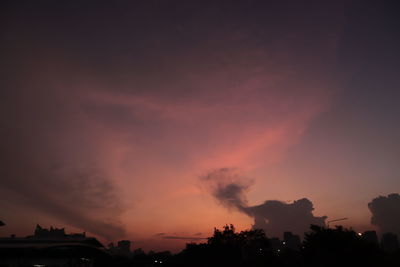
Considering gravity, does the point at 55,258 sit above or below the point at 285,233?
below

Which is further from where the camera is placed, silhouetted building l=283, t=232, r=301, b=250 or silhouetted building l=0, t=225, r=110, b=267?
silhouetted building l=283, t=232, r=301, b=250

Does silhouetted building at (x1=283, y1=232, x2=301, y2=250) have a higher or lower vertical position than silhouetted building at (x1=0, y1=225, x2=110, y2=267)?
higher

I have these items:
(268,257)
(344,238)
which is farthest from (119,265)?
(344,238)

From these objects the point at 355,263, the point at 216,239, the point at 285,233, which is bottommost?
the point at 355,263

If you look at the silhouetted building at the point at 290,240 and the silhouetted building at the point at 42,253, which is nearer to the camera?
the silhouetted building at the point at 42,253

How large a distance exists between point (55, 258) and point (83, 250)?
2.72m

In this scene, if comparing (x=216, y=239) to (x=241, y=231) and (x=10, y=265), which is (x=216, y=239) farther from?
(x=10, y=265)

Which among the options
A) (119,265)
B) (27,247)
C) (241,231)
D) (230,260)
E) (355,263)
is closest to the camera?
(27,247)

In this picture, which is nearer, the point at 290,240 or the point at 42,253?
the point at 42,253

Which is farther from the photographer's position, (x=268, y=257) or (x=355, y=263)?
(x=268, y=257)

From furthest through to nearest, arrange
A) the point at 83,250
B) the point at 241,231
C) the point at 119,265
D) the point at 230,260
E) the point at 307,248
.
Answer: the point at 241,231 → the point at 119,265 → the point at 230,260 → the point at 307,248 → the point at 83,250

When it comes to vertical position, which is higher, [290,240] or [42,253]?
[290,240]

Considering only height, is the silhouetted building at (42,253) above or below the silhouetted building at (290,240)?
below

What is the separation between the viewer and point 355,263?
3081cm
